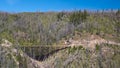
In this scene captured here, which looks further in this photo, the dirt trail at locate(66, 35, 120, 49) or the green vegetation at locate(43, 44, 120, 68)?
the dirt trail at locate(66, 35, 120, 49)

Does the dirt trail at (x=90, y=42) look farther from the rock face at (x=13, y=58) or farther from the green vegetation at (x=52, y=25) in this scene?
the rock face at (x=13, y=58)

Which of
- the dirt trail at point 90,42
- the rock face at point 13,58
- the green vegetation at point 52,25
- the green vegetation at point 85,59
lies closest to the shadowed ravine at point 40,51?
the green vegetation at point 85,59

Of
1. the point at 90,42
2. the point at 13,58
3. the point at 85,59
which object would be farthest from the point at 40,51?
the point at 90,42

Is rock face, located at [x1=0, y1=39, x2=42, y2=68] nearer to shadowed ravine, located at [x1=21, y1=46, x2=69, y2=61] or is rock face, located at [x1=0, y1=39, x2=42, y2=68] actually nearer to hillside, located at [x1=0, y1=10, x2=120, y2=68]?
hillside, located at [x1=0, y1=10, x2=120, y2=68]

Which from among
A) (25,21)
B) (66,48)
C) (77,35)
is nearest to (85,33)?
(77,35)

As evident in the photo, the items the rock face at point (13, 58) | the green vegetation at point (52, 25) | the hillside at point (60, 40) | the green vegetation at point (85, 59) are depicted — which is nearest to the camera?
the rock face at point (13, 58)

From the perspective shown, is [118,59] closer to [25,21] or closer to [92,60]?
[92,60]

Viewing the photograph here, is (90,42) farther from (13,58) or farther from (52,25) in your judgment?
(13,58)

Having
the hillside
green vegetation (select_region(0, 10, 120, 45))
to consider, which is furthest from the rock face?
green vegetation (select_region(0, 10, 120, 45))
